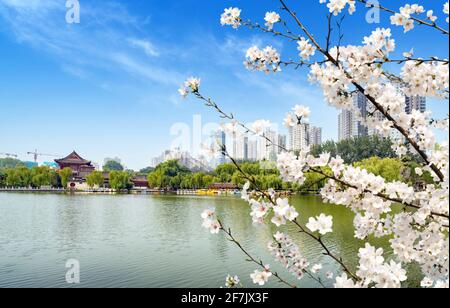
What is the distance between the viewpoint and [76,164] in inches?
2343

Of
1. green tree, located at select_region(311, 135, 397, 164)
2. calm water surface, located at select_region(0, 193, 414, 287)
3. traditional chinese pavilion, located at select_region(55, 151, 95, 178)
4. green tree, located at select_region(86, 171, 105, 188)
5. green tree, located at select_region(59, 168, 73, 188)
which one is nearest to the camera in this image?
calm water surface, located at select_region(0, 193, 414, 287)

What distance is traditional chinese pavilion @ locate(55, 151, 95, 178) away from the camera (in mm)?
58781

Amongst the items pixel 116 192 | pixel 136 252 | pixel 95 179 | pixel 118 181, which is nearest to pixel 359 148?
pixel 118 181

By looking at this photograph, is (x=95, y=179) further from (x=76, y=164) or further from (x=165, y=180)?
(x=76, y=164)

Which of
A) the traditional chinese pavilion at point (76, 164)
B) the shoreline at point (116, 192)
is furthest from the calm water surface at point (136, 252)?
the traditional chinese pavilion at point (76, 164)

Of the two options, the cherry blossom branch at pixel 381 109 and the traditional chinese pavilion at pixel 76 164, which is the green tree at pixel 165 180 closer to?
the traditional chinese pavilion at pixel 76 164

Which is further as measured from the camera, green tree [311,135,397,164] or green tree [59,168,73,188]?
green tree [311,135,397,164]

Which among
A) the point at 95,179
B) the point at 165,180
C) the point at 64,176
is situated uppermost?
the point at 64,176

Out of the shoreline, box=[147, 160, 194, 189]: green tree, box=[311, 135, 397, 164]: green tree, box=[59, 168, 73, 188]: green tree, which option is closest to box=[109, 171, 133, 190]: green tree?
the shoreline

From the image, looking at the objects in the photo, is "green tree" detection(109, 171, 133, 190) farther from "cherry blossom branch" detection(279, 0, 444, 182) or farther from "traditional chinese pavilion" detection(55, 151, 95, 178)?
"cherry blossom branch" detection(279, 0, 444, 182)

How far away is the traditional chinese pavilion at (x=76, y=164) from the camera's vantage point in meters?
58.8

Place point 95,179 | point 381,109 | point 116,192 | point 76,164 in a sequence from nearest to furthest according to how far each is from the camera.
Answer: point 381,109, point 116,192, point 95,179, point 76,164
